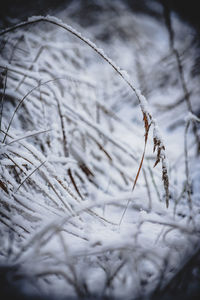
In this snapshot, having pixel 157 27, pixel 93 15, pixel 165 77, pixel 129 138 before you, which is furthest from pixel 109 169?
pixel 157 27

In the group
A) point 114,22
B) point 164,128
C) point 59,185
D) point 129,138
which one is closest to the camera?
point 59,185

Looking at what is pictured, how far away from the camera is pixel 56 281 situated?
345mm

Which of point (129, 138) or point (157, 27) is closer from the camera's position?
point (129, 138)

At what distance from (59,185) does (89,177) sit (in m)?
0.33

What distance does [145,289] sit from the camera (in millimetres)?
328

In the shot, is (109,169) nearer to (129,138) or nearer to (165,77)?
(129,138)

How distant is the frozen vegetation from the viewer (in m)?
0.33

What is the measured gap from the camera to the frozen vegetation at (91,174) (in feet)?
1.08

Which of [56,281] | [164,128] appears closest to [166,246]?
[56,281]

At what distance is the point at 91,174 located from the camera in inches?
31.7

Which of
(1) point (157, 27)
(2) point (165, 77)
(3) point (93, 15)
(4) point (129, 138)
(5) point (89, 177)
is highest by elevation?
(1) point (157, 27)

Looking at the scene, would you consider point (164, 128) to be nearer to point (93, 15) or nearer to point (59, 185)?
point (59, 185)

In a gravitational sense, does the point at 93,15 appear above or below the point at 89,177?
above

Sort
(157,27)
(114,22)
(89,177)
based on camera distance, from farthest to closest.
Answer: (157,27) → (114,22) → (89,177)
